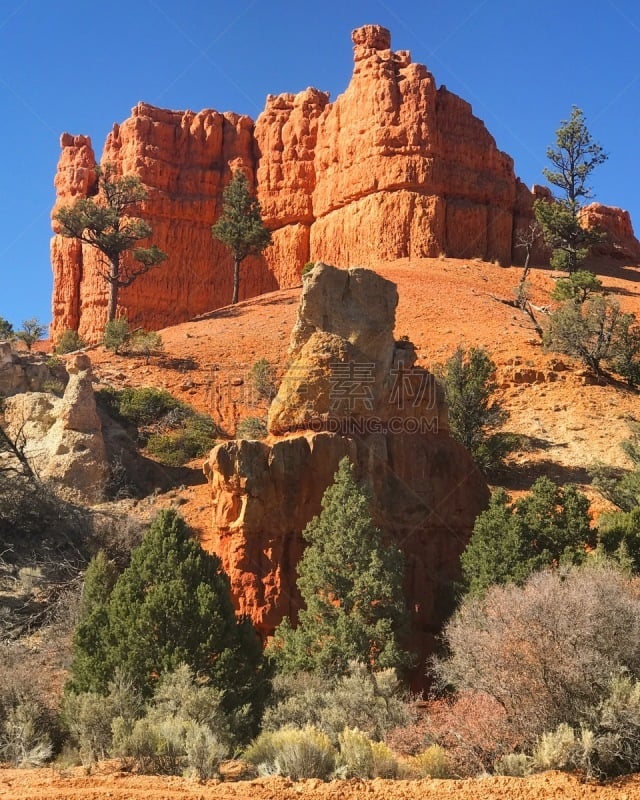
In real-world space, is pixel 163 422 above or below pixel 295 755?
above

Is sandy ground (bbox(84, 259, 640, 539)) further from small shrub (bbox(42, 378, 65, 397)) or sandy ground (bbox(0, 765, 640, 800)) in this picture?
sandy ground (bbox(0, 765, 640, 800))

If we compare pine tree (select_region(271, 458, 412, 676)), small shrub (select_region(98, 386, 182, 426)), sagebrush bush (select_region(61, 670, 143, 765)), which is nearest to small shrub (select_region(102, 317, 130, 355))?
small shrub (select_region(98, 386, 182, 426))

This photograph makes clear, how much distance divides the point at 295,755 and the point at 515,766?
7.82 ft

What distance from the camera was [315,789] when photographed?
31.2 feet

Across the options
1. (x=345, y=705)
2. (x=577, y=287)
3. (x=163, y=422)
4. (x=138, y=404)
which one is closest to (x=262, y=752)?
(x=345, y=705)

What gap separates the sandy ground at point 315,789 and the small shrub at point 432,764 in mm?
408

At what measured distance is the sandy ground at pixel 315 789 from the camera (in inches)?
360

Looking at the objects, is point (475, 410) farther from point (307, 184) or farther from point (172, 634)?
point (307, 184)

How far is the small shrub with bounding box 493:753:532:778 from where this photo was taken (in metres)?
10.0

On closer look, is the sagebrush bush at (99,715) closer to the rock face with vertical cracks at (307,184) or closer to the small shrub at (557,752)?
the small shrub at (557,752)

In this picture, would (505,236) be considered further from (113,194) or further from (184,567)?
(184,567)

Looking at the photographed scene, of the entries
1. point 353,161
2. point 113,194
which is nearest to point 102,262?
point 113,194

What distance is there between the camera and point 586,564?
48.9 feet

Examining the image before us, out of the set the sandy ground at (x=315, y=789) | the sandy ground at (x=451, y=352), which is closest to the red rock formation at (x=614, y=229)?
the sandy ground at (x=451, y=352)
